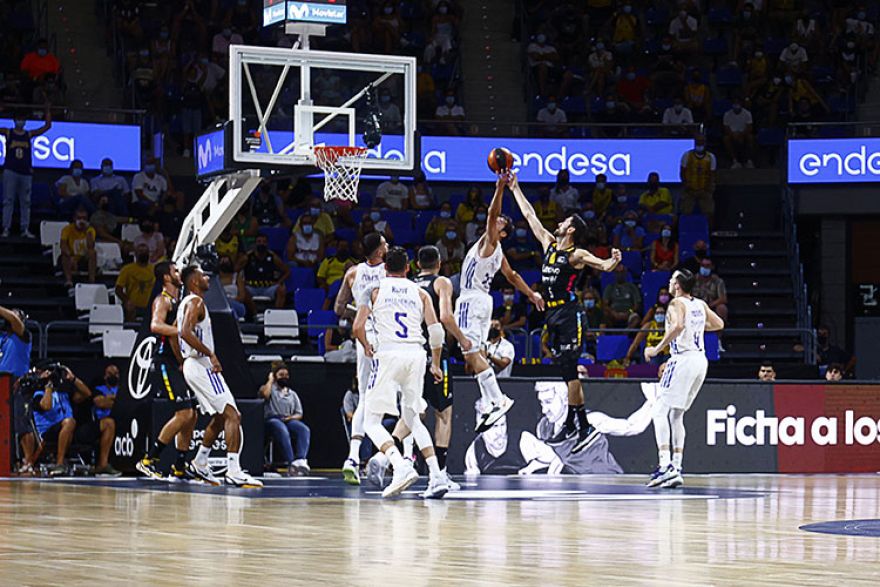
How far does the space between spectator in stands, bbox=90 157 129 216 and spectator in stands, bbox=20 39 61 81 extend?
215cm

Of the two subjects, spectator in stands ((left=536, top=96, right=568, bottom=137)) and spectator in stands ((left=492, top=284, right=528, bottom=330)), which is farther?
spectator in stands ((left=536, top=96, right=568, bottom=137))

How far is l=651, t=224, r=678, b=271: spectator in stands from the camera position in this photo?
1084 inches

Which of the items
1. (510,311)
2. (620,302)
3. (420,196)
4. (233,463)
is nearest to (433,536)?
(233,463)

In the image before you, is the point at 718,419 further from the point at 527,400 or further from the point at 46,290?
the point at 46,290

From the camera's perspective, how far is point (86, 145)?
90.3 ft

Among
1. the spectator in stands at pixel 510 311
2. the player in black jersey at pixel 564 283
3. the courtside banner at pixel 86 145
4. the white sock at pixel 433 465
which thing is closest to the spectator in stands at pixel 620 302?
the spectator in stands at pixel 510 311

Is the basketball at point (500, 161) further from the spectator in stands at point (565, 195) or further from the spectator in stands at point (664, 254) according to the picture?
the spectator in stands at point (565, 195)

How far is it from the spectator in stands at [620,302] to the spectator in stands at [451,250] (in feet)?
8.36

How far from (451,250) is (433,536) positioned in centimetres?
1677

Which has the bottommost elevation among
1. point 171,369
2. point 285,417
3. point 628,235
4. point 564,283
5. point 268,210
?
point 285,417

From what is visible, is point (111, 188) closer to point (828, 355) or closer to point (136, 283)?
point (136, 283)

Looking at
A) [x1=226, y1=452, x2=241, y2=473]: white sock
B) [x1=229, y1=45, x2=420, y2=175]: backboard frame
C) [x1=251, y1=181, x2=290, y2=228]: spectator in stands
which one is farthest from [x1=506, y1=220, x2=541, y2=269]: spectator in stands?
[x1=226, y1=452, x2=241, y2=473]: white sock

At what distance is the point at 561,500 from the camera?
14.9 m

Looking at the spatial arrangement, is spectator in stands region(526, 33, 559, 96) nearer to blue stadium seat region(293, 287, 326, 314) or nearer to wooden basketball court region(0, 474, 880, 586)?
blue stadium seat region(293, 287, 326, 314)
